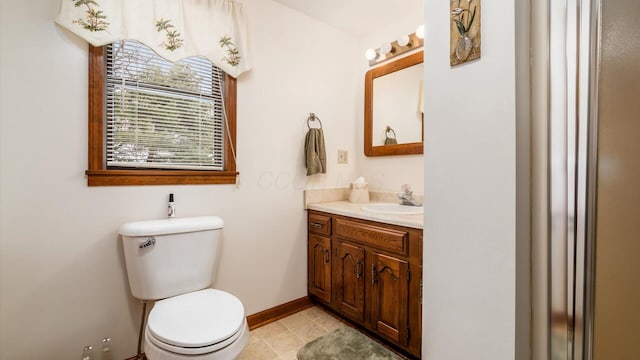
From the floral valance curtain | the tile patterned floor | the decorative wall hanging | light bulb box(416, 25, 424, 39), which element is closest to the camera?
the decorative wall hanging

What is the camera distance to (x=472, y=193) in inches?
32.1

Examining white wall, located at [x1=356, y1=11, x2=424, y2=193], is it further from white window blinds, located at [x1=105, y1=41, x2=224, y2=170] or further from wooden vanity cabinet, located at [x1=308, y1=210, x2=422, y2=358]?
white window blinds, located at [x1=105, y1=41, x2=224, y2=170]

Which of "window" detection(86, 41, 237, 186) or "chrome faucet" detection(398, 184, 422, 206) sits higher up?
"window" detection(86, 41, 237, 186)

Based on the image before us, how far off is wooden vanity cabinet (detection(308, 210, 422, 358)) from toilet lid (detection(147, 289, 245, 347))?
32.1 inches

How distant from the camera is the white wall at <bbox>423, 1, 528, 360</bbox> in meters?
0.74

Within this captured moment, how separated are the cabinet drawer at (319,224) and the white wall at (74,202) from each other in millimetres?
315

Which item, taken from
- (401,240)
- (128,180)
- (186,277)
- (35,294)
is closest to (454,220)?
(401,240)

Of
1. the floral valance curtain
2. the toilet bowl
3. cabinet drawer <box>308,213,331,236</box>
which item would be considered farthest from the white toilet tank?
the floral valance curtain

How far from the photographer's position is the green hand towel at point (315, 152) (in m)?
2.18

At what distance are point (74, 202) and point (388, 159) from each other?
2033 mm

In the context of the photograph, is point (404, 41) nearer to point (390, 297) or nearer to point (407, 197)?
point (407, 197)

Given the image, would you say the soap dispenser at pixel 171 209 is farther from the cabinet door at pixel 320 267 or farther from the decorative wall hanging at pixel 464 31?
the decorative wall hanging at pixel 464 31

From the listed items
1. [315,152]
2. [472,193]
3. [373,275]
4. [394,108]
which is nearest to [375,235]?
[373,275]

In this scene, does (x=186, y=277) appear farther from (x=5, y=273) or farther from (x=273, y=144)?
(x=273, y=144)
